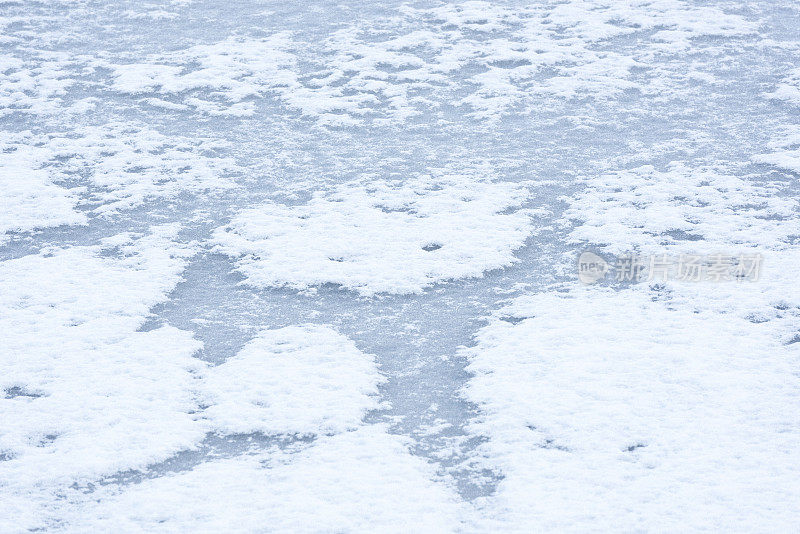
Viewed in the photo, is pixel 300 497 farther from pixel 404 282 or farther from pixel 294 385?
pixel 404 282

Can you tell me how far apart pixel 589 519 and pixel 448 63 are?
340 centimetres

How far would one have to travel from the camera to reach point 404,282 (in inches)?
117

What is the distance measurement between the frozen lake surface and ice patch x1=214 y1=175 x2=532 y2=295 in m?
0.01

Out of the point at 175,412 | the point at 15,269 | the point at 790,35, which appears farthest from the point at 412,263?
the point at 790,35

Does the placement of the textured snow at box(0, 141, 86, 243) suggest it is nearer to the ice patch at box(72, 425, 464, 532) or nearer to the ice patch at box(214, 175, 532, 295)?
the ice patch at box(214, 175, 532, 295)

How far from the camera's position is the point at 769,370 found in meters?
2.48

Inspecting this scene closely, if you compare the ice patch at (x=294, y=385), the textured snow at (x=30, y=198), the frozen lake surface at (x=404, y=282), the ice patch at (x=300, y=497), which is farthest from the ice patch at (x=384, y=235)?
the ice patch at (x=300, y=497)

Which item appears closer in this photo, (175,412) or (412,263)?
(175,412)

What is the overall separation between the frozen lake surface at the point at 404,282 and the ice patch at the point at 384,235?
0.01 metres

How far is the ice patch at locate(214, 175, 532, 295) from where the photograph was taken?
304 centimetres

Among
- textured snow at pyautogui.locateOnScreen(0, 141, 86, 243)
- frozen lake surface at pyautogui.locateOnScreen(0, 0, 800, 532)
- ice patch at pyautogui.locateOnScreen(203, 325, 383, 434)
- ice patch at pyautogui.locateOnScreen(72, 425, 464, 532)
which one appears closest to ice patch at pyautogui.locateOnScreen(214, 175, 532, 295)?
frozen lake surface at pyautogui.locateOnScreen(0, 0, 800, 532)

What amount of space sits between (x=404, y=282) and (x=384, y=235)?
14.0 inches

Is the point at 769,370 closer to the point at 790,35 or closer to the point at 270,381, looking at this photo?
the point at 270,381

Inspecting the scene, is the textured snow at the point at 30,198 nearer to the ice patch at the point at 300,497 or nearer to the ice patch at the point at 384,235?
the ice patch at the point at 384,235
